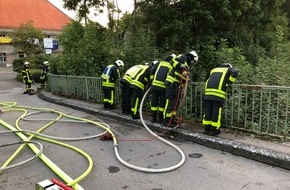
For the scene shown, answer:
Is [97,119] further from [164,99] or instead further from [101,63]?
[101,63]

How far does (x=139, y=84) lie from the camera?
690 cm

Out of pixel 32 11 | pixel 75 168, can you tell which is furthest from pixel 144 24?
pixel 32 11

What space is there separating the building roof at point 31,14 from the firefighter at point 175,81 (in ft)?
127

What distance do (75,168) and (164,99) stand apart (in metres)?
2.73

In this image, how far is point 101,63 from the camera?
1092 cm

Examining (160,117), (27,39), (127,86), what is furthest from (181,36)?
(27,39)

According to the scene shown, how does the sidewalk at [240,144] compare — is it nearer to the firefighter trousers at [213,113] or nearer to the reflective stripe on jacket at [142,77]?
the firefighter trousers at [213,113]

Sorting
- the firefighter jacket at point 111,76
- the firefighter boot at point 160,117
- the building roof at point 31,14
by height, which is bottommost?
the firefighter boot at point 160,117

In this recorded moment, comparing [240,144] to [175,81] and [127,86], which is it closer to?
[175,81]

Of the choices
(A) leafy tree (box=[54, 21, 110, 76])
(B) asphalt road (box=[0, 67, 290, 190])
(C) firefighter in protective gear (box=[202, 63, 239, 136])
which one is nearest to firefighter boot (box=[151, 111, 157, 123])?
(B) asphalt road (box=[0, 67, 290, 190])

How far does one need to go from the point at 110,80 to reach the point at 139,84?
1.42 meters

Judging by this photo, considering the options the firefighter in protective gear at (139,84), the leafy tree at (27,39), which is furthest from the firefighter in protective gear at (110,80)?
the leafy tree at (27,39)

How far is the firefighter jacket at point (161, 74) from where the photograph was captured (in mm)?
6250

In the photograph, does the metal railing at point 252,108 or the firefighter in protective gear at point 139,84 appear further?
the firefighter in protective gear at point 139,84
